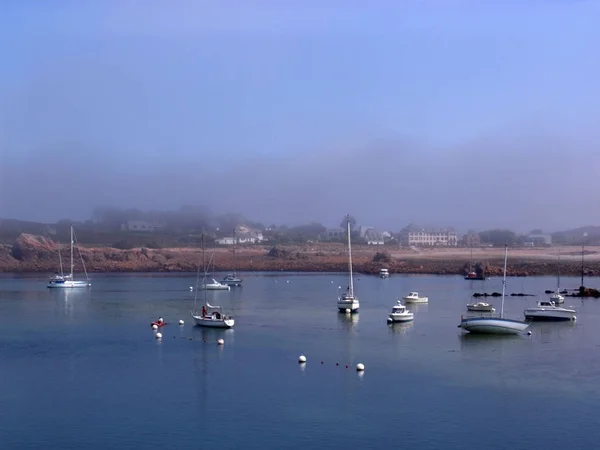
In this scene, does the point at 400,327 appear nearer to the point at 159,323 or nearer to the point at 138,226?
the point at 159,323

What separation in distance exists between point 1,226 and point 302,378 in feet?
401

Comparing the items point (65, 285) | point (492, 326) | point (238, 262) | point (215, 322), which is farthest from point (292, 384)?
point (238, 262)

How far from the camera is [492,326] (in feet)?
111

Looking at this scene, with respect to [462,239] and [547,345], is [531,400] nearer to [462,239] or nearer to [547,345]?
[547,345]

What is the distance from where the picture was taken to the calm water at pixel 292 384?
18578 millimetres

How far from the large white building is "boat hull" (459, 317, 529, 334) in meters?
124

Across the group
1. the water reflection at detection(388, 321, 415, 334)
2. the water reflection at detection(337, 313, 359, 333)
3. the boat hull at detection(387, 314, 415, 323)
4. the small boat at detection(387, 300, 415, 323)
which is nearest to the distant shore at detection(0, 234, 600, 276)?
the water reflection at detection(337, 313, 359, 333)

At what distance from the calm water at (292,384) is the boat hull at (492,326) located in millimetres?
809

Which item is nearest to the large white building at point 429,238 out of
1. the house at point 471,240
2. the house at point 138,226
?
the house at point 471,240

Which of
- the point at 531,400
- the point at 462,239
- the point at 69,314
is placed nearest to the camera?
the point at 531,400

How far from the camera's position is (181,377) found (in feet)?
80.9

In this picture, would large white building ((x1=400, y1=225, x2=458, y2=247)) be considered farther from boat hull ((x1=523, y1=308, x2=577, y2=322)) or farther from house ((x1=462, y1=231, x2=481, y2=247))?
boat hull ((x1=523, y1=308, x2=577, y2=322))

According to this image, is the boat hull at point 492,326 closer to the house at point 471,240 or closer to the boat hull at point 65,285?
the boat hull at point 65,285

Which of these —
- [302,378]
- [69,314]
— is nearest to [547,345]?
[302,378]
